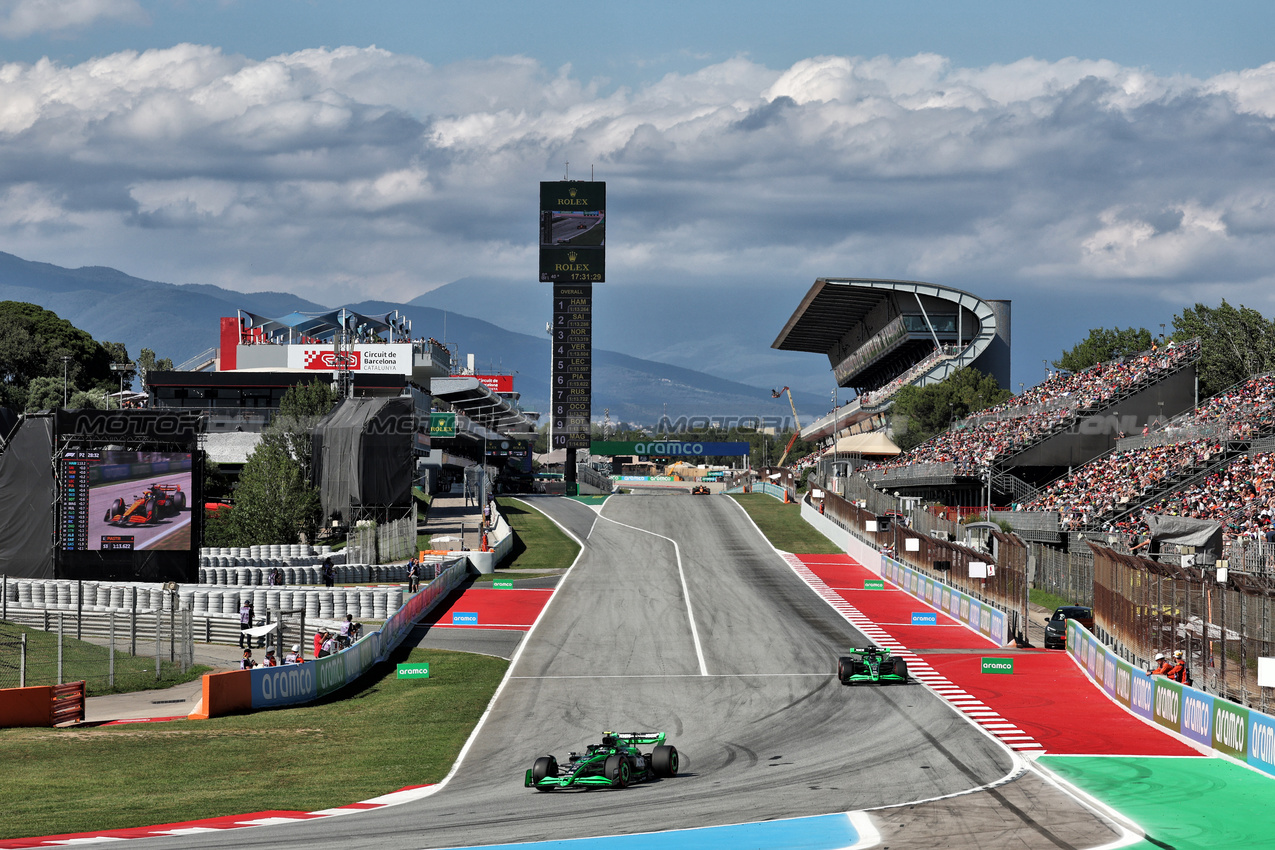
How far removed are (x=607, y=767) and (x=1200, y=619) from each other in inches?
546

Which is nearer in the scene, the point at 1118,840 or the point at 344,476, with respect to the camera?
the point at 1118,840

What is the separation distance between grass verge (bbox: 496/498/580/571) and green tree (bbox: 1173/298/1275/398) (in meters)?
41.7

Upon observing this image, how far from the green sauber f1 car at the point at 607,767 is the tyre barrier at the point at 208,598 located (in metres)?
25.7

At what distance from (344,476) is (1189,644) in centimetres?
5598

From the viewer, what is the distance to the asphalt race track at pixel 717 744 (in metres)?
17.8

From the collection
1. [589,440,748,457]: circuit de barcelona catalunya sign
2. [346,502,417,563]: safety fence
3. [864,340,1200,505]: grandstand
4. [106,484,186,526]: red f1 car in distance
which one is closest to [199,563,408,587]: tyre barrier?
[346,502,417,563]: safety fence

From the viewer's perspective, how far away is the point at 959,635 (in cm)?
4262

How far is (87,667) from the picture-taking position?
114 ft

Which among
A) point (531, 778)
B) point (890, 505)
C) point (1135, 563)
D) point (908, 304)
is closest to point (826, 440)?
point (908, 304)

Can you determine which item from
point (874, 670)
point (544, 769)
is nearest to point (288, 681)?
point (544, 769)

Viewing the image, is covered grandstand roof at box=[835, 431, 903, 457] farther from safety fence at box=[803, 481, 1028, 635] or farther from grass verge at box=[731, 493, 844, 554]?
safety fence at box=[803, 481, 1028, 635]

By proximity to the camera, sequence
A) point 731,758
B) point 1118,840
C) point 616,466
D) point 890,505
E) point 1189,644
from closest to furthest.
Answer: point 1118,840 → point 731,758 → point 1189,644 → point 890,505 → point 616,466

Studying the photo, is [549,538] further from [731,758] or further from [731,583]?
[731,758]

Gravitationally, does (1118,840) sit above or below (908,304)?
below
